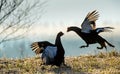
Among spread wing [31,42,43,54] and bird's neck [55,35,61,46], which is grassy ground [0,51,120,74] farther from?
bird's neck [55,35,61,46]

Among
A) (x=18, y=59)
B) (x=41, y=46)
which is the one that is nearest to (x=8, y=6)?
(x=18, y=59)

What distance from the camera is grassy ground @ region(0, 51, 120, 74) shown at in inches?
518

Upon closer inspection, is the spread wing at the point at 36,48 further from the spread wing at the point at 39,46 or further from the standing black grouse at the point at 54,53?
the standing black grouse at the point at 54,53

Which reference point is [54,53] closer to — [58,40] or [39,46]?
[58,40]

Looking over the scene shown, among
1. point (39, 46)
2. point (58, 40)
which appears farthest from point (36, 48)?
point (58, 40)

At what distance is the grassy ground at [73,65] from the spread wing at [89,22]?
2.96ft

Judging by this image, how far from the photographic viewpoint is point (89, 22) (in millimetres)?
14219

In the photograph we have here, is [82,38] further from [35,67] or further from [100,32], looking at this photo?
[35,67]

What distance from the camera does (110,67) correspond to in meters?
13.9

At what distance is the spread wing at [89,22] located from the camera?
558 inches

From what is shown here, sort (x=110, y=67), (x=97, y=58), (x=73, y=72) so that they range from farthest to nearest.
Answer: (x=97, y=58), (x=110, y=67), (x=73, y=72)

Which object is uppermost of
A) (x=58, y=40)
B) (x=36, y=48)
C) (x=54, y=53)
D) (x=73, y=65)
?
(x=58, y=40)

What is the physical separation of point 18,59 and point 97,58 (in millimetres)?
2183

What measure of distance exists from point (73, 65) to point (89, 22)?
3.82 feet
